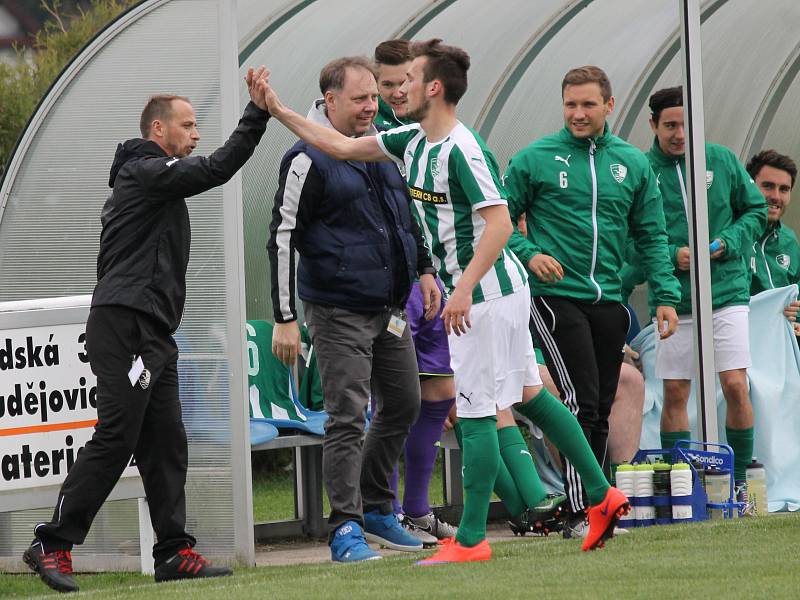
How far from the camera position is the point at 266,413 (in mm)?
A: 9070

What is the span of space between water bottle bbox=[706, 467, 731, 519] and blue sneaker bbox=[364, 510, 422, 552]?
1516 millimetres

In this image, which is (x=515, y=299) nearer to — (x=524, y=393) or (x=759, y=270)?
(x=524, y=393)

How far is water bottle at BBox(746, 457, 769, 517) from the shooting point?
8.72m

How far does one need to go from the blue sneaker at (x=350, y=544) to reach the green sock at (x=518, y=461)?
3.37 feet

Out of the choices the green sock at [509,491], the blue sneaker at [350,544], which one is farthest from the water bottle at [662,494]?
the blue sneaker at [350,544]

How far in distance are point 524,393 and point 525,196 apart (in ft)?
5.44

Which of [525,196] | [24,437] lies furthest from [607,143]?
[24,437]

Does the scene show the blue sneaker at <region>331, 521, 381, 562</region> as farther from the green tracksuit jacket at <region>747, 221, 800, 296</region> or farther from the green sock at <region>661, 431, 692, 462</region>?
the green tracksuit jacket at <region>747, 221, 800, 296</region>

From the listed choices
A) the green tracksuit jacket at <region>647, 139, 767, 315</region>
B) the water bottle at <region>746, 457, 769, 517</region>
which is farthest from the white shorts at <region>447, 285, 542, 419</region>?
the green tracksuit jacket at <region>647, 139, 767, 315</region>

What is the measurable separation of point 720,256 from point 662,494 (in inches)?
60.0

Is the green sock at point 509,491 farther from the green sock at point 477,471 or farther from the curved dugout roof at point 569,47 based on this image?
the curved dugout roof at point 569,47

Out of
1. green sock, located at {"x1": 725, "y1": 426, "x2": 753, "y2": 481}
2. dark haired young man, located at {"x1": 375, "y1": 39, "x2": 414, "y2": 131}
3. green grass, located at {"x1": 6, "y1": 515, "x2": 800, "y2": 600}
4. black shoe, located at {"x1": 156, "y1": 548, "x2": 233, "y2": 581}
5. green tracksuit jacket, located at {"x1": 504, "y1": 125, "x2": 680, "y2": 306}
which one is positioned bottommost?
black shoe, located at {"x1": 156, "y1": 548, "x2": 233, "y2": 581}

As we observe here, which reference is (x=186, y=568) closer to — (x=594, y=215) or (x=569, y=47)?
(x=594, y=215)

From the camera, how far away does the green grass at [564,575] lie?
223 inches
